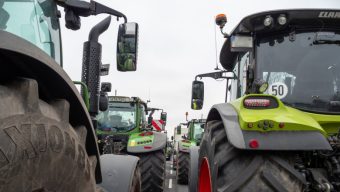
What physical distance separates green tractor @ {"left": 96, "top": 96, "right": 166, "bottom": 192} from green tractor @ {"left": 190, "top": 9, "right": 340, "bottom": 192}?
3.48m

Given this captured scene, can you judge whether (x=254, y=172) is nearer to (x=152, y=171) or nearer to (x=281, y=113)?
(x=281, y=113)

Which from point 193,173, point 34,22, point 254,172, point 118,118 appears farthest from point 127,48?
point 118,118

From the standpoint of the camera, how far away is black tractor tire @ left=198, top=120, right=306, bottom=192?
2609 millimetres

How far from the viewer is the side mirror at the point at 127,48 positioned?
3.11 m

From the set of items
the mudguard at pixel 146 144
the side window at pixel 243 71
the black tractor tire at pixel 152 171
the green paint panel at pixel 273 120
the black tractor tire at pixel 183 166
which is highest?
the side window at pixel 243 71

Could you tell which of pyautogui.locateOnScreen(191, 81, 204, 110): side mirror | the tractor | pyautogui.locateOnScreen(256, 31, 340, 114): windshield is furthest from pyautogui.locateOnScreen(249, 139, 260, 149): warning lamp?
pyautogui.locateOnScreen(191, 81, 204, 110): side mirror

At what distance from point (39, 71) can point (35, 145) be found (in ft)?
1.36

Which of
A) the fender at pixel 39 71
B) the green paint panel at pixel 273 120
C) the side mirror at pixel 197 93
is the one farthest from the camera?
the side mirror at pixel 197 93

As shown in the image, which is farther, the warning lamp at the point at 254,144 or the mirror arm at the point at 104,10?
the mirror arm at the point at 104,10

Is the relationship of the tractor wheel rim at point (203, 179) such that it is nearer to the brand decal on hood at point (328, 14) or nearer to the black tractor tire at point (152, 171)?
the brand decal on hood at point (328, 14)

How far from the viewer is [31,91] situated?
5.18 feet

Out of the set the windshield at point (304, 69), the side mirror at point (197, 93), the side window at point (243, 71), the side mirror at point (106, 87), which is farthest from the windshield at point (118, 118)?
the windshield at point (304, 69)

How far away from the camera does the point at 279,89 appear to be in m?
3.62

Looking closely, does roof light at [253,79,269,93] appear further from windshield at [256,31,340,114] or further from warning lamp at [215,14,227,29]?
warning lamp at [215,14,227,29]
